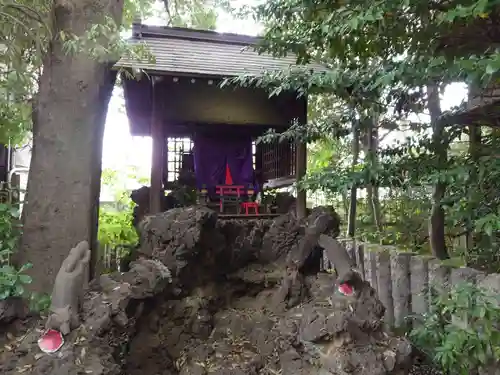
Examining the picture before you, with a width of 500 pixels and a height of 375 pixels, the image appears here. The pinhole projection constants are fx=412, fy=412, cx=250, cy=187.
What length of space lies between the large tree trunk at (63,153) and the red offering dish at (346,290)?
2626 mm

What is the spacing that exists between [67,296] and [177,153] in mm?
6185

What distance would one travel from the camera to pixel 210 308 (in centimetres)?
461

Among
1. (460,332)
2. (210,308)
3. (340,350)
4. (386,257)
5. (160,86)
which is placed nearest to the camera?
(460,332)

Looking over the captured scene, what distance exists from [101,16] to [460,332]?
4.37 metres

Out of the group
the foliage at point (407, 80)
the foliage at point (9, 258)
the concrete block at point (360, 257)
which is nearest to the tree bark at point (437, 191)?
the foliage at point (407, 80)

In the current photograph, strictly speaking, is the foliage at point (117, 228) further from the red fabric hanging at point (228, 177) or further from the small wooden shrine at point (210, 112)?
the red fabric hanging at point (228, 177)

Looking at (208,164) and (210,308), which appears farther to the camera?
(208,164)

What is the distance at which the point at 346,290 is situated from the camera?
3.74m

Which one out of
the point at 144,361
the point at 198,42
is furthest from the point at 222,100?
the point at 144,361

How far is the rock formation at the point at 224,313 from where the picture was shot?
310 cm

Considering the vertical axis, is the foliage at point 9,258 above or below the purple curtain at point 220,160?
below

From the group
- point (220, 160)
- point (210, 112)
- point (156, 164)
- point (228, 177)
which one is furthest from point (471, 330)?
point (220, 160)

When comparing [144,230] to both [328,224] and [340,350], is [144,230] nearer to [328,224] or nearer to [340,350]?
[328,224]

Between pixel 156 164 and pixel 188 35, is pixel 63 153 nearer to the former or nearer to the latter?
pixel 156 164
